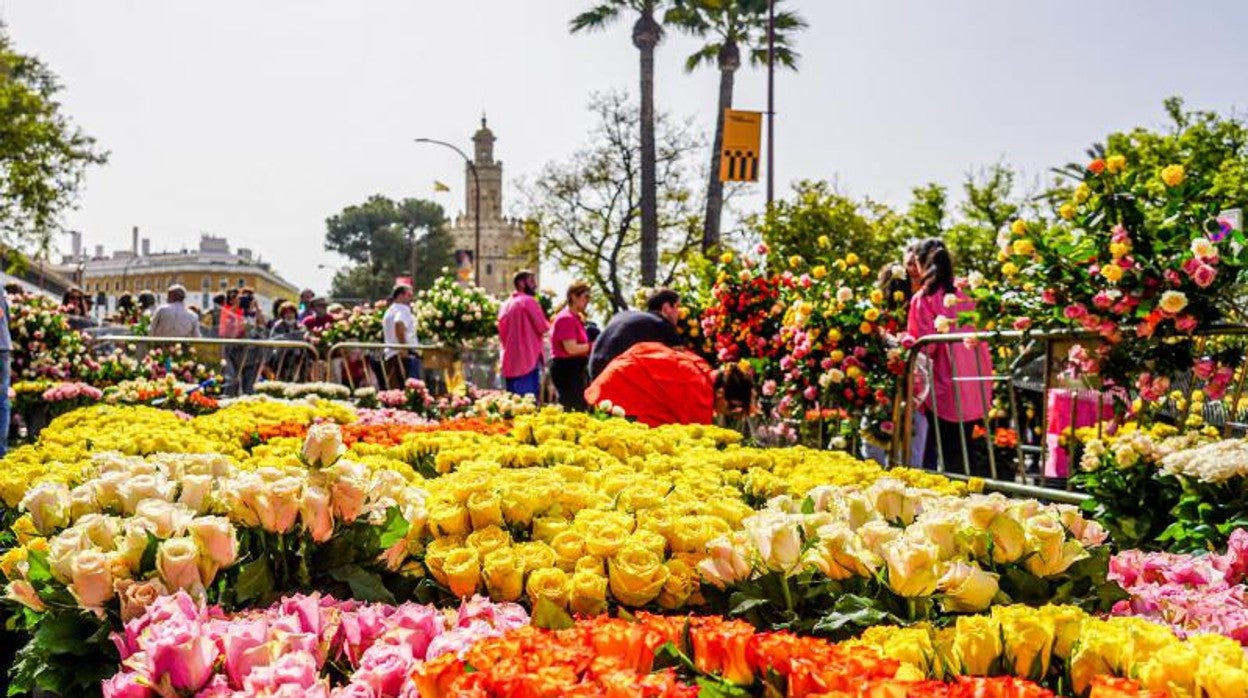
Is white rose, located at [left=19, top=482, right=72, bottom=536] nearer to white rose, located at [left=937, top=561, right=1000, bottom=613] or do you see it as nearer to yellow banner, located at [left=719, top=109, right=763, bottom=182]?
white rose, located at [left=937, top=561, right=1000, bottom=613]

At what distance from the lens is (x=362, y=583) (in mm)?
2213

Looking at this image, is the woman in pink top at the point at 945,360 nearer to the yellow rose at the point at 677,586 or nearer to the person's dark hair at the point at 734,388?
the person's dark hair at the point at 734,388

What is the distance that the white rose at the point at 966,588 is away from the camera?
1944mm

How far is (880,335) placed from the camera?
7.10 m

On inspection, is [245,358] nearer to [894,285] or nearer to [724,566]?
[894,285]

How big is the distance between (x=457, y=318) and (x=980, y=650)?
44.3 feet

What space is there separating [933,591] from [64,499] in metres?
1.97

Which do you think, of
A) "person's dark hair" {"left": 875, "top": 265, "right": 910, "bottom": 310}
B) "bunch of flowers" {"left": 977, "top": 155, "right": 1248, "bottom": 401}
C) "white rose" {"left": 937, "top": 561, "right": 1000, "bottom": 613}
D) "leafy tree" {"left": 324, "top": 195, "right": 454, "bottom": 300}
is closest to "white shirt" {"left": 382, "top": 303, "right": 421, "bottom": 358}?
"person's dark hair" {"left": 875, "top": 265, "right": 910, "bottom": 310}

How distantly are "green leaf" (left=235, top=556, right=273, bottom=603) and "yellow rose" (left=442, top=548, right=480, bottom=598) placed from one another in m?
0.35

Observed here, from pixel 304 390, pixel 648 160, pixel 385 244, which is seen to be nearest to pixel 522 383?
pixel 304 390

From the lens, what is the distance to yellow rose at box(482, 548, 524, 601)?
2146mm

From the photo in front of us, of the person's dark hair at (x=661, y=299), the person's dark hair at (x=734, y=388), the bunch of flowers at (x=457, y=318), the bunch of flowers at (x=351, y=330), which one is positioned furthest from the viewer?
the bunch of flowers at (x=351, y=330)

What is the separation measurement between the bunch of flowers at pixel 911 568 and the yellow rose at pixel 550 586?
0.87ft

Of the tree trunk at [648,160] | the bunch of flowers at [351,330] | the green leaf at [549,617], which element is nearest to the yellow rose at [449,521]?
the green leaf at [549,617]
